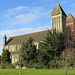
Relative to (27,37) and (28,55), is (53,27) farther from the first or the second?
(28,55)

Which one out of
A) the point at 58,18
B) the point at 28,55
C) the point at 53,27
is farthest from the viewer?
the point at 53,27

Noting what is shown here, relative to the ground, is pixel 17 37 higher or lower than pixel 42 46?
higher

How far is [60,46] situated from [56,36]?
3.25 metres

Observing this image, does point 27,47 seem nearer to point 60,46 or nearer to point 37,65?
point 37,65

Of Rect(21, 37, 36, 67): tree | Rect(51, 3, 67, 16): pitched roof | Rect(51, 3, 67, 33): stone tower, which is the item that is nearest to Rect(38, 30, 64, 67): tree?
Rect(21, 37, 36, 67): tree

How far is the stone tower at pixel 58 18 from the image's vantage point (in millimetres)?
50891

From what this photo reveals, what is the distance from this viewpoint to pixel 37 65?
1559 inches

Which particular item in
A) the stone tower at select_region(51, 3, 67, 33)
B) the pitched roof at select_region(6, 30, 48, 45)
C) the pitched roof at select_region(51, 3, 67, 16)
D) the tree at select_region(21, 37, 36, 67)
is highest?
the pitched roof at select_region(51, 3, 67, 16)

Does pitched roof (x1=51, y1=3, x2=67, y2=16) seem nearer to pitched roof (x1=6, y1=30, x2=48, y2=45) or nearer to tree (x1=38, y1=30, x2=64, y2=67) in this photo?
pitched roof (x1=6, y1=30, x2=48, y2=45)

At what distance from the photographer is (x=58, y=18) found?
170ft

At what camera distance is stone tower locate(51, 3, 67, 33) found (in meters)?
50.9

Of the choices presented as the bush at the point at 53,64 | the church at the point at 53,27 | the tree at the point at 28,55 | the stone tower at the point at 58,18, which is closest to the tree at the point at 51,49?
the bush at the point at 53,64

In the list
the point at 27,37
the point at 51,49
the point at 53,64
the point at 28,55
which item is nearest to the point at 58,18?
the point at 27,37

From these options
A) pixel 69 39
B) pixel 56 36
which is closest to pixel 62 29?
pixel 69 39
